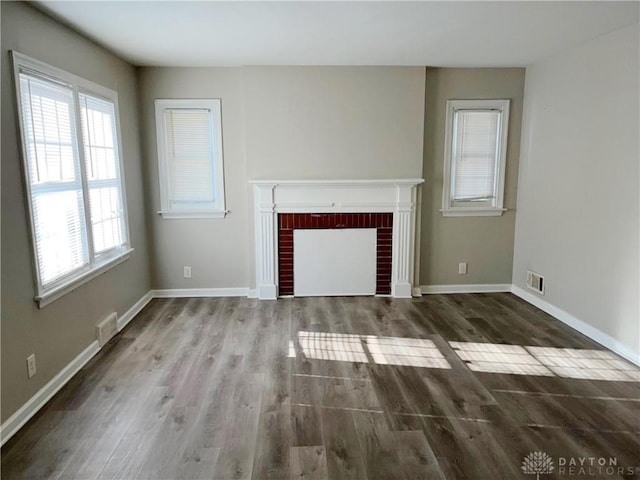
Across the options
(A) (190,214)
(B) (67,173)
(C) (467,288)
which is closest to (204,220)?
(A) (190,214)

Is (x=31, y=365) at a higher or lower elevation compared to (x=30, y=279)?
lower

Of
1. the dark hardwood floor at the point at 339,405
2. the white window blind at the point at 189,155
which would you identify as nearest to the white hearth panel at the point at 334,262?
the dark hardwood floor at the point at 339,405

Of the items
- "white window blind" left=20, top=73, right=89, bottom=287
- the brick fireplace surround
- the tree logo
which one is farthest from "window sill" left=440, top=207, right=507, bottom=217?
"white window blind" left=20, top=73, right=89, bottom=287

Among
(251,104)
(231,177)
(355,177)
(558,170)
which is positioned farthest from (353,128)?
(558,170)

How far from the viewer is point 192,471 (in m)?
2.05

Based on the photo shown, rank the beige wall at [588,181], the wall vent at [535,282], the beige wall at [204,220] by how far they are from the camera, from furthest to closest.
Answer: the beige wall at [204,220] < the wall vent at [535,282] < the beige wall at [588,181]

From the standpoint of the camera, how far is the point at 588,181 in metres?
3.61

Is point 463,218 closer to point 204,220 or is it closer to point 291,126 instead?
point 291,126

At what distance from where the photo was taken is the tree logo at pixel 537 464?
206 centimetres

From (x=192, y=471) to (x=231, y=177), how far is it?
3.10m

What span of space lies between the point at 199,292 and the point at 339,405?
264 cm

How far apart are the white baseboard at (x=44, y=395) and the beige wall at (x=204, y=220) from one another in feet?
4.98

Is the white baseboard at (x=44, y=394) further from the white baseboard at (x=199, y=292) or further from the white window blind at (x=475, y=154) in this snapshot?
the white window blind at (x=475, y=154)

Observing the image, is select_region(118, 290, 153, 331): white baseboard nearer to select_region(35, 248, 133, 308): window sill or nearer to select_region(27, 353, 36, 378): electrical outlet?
select_region(35, 248, 133, 308): window sill
